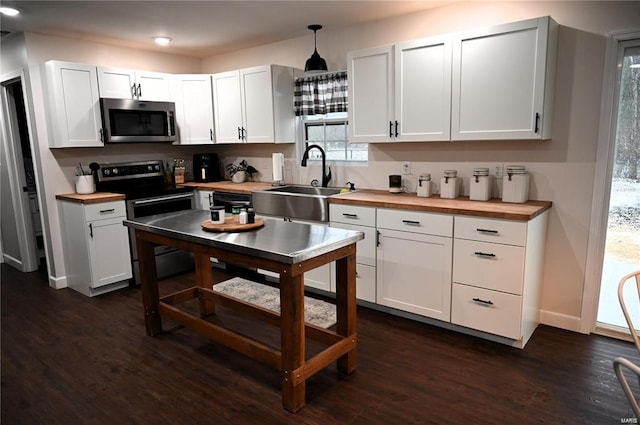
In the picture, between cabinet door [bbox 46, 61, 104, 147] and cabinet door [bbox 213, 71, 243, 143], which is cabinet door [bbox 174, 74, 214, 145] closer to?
cabinet door [bbox 213, 71, 243, 143]

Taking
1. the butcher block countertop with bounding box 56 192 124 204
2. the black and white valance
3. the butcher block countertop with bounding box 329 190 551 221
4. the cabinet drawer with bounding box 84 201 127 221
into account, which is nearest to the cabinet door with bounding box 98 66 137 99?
the butcher block countertop with bounding box 56 192 124 204

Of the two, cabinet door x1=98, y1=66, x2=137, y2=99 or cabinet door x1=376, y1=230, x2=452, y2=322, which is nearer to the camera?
cabinet door x1=376, y1=230, x2=452, y2=322

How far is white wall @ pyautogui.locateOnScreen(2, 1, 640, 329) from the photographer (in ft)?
9.03

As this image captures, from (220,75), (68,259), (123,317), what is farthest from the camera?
(220,75)

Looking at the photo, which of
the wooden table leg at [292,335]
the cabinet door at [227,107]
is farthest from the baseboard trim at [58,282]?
the wooden table leg at [292,335]

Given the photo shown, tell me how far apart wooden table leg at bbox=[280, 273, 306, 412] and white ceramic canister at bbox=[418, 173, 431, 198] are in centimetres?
164

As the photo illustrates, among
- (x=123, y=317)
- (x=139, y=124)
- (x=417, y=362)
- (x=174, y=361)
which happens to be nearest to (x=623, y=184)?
(x=417, y=362)

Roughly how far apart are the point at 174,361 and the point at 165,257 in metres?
1.83

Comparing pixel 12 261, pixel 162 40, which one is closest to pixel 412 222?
pixel 162 40

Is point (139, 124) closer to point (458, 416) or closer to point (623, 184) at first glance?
point (458, 416)

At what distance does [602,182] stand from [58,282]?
189 inches

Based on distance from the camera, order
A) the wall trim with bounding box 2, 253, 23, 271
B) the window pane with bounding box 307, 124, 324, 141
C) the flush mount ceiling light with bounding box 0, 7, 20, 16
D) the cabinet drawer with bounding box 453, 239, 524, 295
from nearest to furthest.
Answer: the cabinet drawer with bounding box 453, 239, 524, 295 → the flush mount ceiling light with bounding box 0, 7, 20, 16 → the window pane with bounding box 307, 124, 324, 141 → the wall trim with bounding box 2, 253, 23, 271

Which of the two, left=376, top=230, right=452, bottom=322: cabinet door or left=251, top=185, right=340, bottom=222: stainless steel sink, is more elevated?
left=251, top=185, right=340, bottom=222: stainless steel sink

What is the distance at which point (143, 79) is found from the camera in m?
4.37
